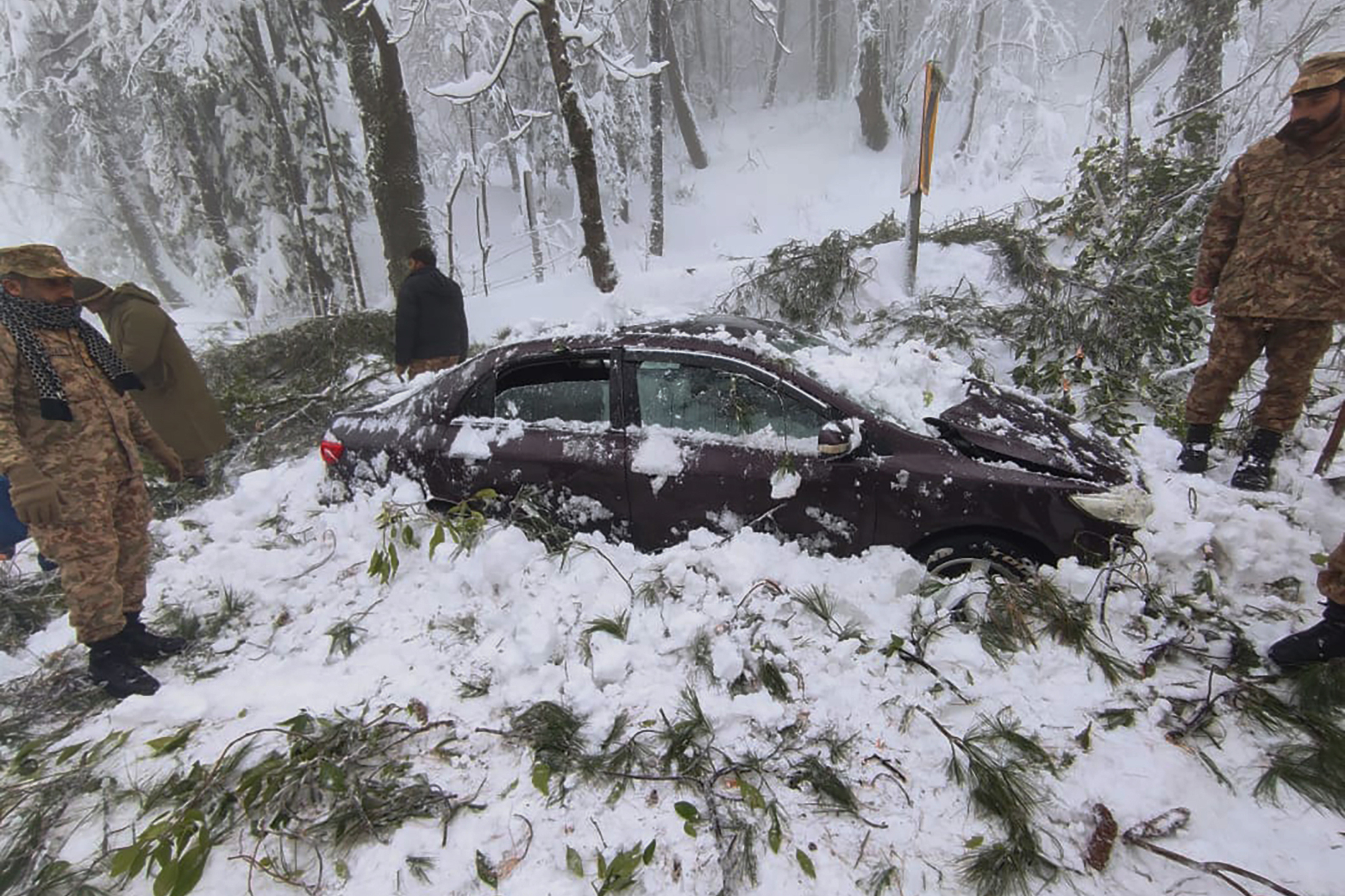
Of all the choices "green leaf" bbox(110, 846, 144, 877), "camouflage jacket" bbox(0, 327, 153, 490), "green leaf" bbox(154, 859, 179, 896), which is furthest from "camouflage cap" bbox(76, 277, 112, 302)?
"green leaf" bbox(154, 859, 179, 896)

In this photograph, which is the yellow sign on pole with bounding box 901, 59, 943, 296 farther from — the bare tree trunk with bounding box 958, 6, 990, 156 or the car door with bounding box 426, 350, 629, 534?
the bare tree trunk with bounding box 958, 6, 990, 156

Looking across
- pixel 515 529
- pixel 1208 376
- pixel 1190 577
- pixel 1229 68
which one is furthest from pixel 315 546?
pixel 1229 68

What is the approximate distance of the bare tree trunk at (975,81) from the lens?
18219 mm

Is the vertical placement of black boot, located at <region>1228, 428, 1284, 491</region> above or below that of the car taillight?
below

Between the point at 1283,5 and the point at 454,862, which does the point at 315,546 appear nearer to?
the point at 454,862

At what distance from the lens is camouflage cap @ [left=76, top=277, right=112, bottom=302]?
3680 mm

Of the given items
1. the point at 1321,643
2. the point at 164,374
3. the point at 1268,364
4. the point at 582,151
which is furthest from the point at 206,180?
the point at 1321,643

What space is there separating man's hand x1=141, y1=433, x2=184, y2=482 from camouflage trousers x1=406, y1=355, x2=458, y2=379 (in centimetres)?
263

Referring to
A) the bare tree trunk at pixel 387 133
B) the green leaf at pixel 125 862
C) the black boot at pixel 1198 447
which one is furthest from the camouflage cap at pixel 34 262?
the bare tree trunk at pixel 387 133

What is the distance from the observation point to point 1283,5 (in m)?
7.91

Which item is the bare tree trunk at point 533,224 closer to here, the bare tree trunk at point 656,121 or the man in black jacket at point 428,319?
the bare tree trunk at point 656,121

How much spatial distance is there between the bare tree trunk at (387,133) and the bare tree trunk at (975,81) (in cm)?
1599

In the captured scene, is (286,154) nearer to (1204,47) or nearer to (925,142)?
(925,142)

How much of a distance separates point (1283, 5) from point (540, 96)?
48.2ft
